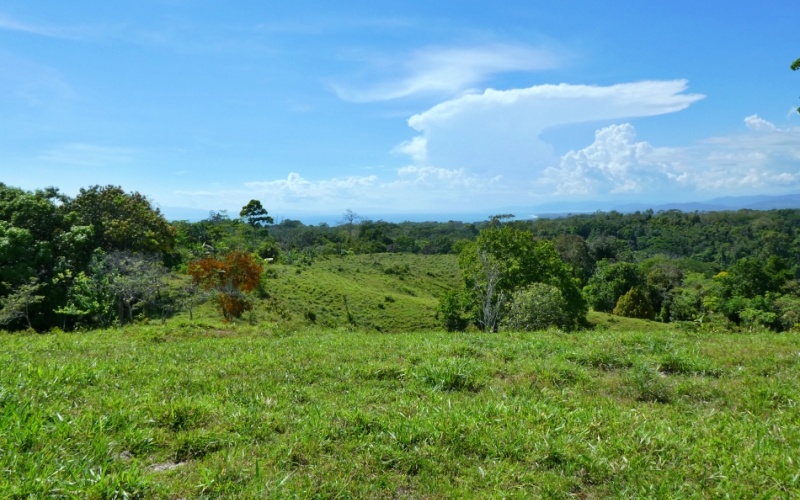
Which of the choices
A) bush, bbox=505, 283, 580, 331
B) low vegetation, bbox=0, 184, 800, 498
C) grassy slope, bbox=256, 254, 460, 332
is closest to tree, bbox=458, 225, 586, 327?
bush, bbox=505, 283, 580, 331

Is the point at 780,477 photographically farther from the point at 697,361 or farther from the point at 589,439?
the point at 697,361

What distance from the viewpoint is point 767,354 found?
27.1 ft

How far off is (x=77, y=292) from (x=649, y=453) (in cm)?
3100

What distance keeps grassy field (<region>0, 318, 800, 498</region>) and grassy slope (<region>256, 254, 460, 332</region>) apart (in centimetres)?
2817

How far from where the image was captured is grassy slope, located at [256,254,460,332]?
40.4 metres

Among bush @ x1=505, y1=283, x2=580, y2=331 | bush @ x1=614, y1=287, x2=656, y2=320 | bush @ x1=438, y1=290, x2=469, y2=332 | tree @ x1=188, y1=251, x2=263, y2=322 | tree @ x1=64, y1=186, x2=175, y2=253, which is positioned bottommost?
bush @ x1=614, y1=287, x2=656, y2=320

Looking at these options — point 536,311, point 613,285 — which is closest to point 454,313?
point 536,311

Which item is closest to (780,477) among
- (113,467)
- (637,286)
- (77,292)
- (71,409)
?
(113,467)

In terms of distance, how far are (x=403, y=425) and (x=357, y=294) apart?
138ft

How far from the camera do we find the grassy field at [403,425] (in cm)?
402

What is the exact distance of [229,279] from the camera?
30703mm

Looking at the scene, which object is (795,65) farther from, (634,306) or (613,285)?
(613,285)

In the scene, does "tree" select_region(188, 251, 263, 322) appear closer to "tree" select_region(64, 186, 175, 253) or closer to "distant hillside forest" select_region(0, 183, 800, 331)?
"distant hillside forest" select_region(0, 183, 800, 331)

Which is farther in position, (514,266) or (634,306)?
(634,306)
